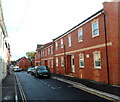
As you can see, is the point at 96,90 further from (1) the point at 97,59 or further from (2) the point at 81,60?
(2) the point at 81,60

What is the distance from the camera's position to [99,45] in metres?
13.9

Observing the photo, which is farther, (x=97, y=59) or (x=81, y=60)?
(x=81, y=60)

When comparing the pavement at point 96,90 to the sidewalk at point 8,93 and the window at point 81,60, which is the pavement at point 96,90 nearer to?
the sidewalk at point 8,93

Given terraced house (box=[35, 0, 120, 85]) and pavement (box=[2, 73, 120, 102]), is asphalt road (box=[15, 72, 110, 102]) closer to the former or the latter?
pavement (box=[2, 73, 120, 102])

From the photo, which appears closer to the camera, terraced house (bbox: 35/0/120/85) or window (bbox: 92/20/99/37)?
terraced house (bbox: 35/0/120/85)

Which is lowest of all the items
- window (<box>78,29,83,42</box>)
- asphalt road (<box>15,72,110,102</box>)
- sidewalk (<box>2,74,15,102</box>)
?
sidewalk (<box>2,74,15,102</box>)

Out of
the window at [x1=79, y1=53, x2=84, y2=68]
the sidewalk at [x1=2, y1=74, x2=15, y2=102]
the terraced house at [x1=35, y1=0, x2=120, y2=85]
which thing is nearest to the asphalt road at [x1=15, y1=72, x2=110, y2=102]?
the sidewalk at [x1=2, y1=74, x2=15, y2=102]

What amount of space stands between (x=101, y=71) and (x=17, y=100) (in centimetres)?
807

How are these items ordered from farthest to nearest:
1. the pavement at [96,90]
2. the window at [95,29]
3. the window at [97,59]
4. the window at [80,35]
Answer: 1. the window at [80,35]
2. the window at [95,29]
3. the window at [97,59]
4. the pavement at [96,90]

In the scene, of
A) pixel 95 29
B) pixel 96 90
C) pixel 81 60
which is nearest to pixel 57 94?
pixel 96 90

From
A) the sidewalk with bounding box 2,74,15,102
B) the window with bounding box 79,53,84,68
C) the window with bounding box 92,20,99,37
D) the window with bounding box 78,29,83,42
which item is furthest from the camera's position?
the window with bounding box 78,29,83,42

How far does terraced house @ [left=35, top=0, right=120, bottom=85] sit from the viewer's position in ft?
40.0

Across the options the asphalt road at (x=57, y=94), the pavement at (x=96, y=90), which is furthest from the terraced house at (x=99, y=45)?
the asphalt road at (x=57, y=94)

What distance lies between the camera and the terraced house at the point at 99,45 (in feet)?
40.0
